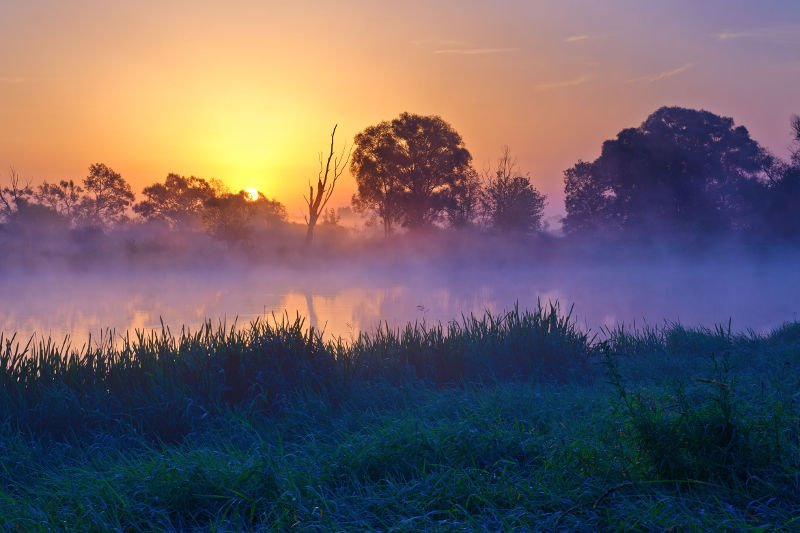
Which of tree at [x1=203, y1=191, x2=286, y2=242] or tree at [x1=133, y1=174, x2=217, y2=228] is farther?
tree at [x1=133, y1=174, x2=217, y2=228]

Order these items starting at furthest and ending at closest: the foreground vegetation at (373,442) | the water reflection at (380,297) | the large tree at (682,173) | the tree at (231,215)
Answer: the large tree at (682,173)
the tree at (231,215)
the water reflection at (380,297)
the foreground vegetation at (373,442)

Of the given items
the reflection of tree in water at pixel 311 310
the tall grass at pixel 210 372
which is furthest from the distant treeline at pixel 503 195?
the tall grass at pixel 210 372

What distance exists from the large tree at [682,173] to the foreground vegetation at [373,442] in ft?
108

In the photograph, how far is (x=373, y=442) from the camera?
14.3 feet

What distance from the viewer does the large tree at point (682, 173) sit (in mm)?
38656

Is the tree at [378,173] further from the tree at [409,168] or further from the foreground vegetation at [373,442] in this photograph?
the foreground vegetation at [373,442]

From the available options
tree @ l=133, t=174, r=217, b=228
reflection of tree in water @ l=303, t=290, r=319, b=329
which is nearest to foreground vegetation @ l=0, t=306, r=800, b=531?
reflection of tree in water @ l=303, t=290, r=319, b=329

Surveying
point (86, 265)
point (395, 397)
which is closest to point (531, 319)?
point (395, 397)

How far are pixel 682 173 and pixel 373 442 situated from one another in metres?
38.7

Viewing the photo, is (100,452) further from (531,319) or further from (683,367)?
(683,367)

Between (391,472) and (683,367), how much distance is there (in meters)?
5.31

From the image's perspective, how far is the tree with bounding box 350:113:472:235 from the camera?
42.7 m

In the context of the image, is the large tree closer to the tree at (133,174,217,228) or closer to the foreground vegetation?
the tree at (133,174,217,228)

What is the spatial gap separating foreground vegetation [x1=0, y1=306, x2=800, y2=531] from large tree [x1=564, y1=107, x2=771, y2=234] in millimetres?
32863
